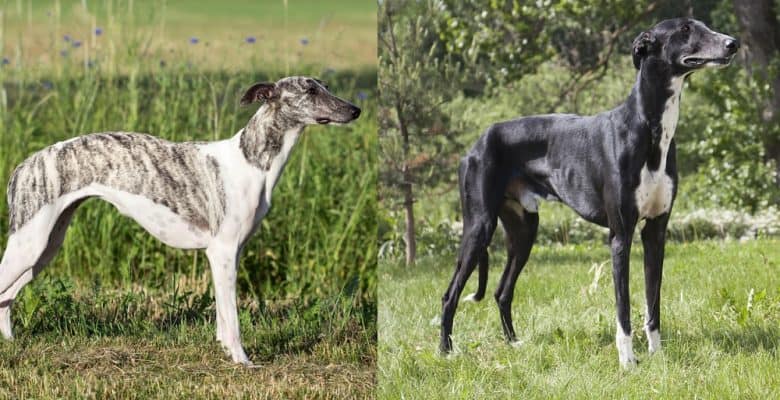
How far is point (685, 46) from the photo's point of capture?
3207 mm

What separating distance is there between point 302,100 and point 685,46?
1262mm

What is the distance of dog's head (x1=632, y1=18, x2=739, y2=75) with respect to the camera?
3.17 meters

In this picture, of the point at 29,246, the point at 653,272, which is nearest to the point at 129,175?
the point at 29,246

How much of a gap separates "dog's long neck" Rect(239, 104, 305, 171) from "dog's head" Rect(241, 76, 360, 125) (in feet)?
0.09

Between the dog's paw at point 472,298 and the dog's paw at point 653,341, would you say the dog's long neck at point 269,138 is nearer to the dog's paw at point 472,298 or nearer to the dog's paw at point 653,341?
the dog's paw at point 472,298

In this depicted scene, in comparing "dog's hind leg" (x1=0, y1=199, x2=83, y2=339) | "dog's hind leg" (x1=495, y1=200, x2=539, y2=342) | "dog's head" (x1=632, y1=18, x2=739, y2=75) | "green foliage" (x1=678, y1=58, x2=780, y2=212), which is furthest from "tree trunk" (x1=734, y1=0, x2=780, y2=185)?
"dog's hind leg" (x1=0, y1=199, x2=83, y2=339)

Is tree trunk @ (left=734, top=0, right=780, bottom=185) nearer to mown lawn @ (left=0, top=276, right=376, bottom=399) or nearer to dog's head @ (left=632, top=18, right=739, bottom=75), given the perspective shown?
dog's head @ (left=632, top=18, right=739, bottom=75)

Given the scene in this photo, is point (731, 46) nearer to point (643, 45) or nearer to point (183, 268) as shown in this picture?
point (643, 45)

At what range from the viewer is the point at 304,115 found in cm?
348

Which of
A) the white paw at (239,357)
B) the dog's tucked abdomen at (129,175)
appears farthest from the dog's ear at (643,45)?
the white paw at (239,357)

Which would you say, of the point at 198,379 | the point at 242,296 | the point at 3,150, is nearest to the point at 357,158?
the point at 242,296

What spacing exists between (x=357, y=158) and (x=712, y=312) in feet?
9.53

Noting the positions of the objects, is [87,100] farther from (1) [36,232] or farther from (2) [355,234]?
(1) [36,232]

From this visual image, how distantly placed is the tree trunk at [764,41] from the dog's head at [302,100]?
1613 mm
